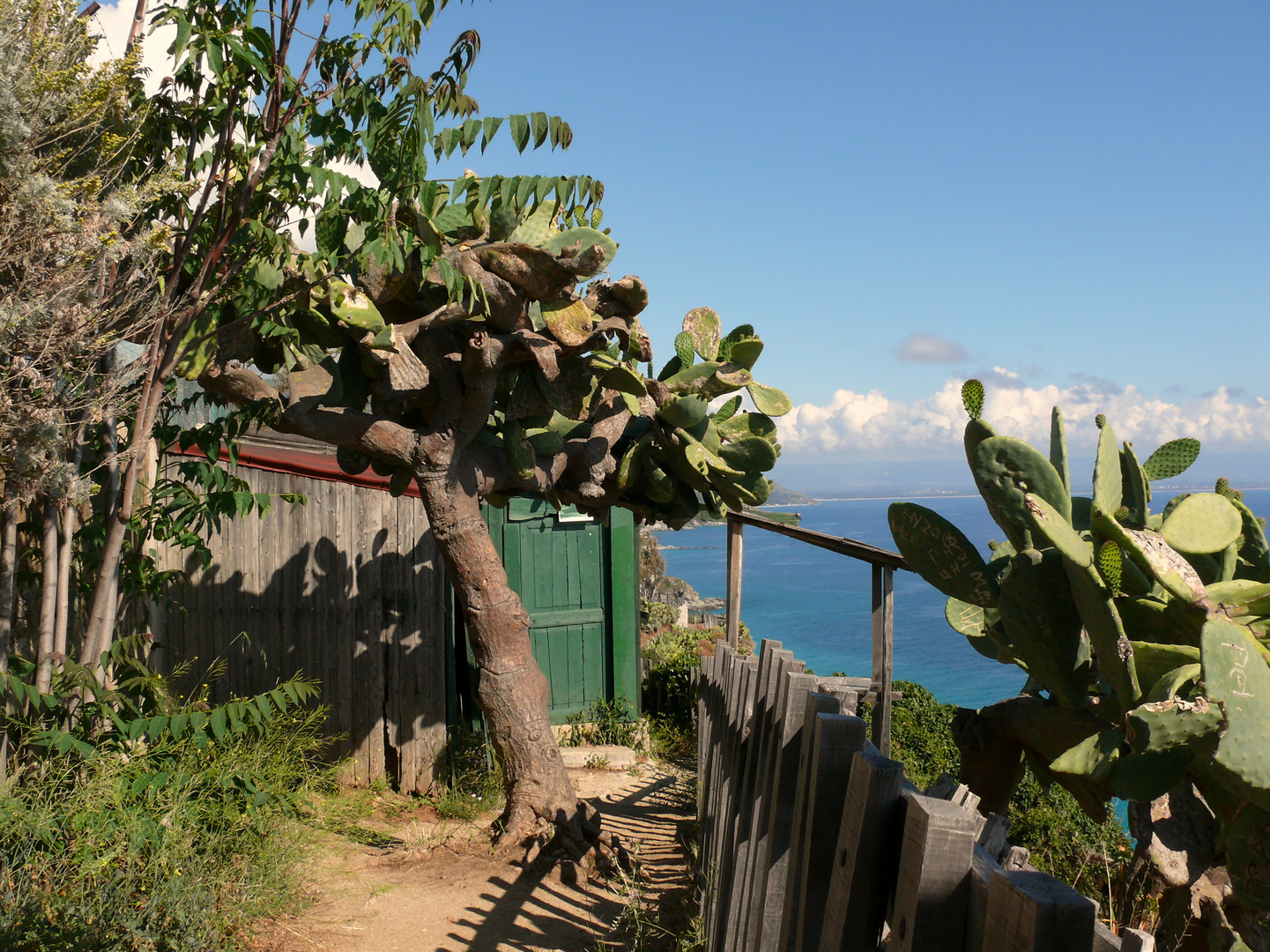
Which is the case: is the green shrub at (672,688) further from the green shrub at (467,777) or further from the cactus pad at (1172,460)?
the cactus pad at (1172,460)

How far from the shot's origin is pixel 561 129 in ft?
12.5

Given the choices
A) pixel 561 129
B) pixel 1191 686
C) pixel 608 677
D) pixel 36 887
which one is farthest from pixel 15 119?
pixel 608 677

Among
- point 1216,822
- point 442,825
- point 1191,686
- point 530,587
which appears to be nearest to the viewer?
point 1191,686

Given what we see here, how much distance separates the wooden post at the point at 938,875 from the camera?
1084 mm

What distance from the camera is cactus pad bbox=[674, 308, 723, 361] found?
5.11m

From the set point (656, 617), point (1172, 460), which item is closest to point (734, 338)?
point (1172, 460)

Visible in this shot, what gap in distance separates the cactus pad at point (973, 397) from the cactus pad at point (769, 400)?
3.32m

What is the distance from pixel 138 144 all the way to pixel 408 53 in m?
1.14

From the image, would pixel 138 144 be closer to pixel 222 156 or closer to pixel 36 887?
pixel 222 156

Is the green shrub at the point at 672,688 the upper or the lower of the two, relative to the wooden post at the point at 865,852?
lower

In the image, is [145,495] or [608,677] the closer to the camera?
[145,495]

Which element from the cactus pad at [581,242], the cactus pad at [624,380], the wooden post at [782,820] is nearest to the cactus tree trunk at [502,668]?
the cactus pad at [624,380]

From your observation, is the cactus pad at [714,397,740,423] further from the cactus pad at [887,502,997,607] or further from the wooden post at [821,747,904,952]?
the wooden post at [821,747,904,952]

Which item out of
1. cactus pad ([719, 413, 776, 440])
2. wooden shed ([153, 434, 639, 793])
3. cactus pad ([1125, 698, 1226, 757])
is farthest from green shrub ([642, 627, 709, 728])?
cactus pad ([1125, 698, 1226, 757])
